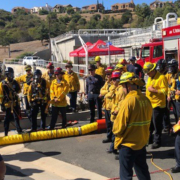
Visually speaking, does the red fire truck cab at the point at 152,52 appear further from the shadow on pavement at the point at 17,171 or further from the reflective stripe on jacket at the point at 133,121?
the reflective stripe on jacket at the point at 133,121

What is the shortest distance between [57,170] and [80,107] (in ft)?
14.8

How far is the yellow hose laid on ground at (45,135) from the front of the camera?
23.2 feet

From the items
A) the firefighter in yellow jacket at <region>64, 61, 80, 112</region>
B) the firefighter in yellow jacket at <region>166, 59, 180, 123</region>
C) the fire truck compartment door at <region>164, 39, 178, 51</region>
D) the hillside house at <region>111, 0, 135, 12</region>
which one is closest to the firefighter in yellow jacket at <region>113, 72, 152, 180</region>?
the firefighter in yellow jacket at <region>166, 59, 180, 123</region>

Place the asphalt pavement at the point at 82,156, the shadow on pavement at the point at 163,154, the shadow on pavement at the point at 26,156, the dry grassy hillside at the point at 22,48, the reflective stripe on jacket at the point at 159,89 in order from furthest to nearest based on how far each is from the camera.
A: the dry grassy hillside at the point at 22,48, the shadow on pavement at the point at 26,156, the reflective stripe on jacket at the point at 159,89, the shadow on pavement at the point at 163,154, the asphalt pavement at the point at 82,156

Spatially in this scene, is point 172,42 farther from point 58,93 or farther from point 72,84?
point 58,93

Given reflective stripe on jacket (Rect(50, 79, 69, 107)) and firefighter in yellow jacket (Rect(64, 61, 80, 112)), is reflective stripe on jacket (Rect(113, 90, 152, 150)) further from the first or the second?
firefighter in yellow jacket (Rect(64, 61, 80, 112))

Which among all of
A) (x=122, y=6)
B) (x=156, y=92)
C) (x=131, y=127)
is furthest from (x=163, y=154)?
(x=122, y=6)

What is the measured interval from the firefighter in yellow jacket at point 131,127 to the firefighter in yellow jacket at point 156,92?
2.13 meters

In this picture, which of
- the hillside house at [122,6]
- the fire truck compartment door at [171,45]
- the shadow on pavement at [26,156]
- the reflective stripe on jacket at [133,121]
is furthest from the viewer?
the hillside house at [122,6]

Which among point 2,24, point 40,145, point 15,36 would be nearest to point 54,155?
point 40,145

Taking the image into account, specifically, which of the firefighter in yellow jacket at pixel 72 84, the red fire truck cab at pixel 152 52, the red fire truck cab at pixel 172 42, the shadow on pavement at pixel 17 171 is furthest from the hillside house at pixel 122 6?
the shadow on pavement at pixel 17 171

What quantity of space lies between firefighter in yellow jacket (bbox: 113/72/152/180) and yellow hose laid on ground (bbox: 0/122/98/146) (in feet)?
12.4

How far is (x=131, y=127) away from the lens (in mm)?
3762

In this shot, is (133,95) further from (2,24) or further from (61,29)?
(2,24)
